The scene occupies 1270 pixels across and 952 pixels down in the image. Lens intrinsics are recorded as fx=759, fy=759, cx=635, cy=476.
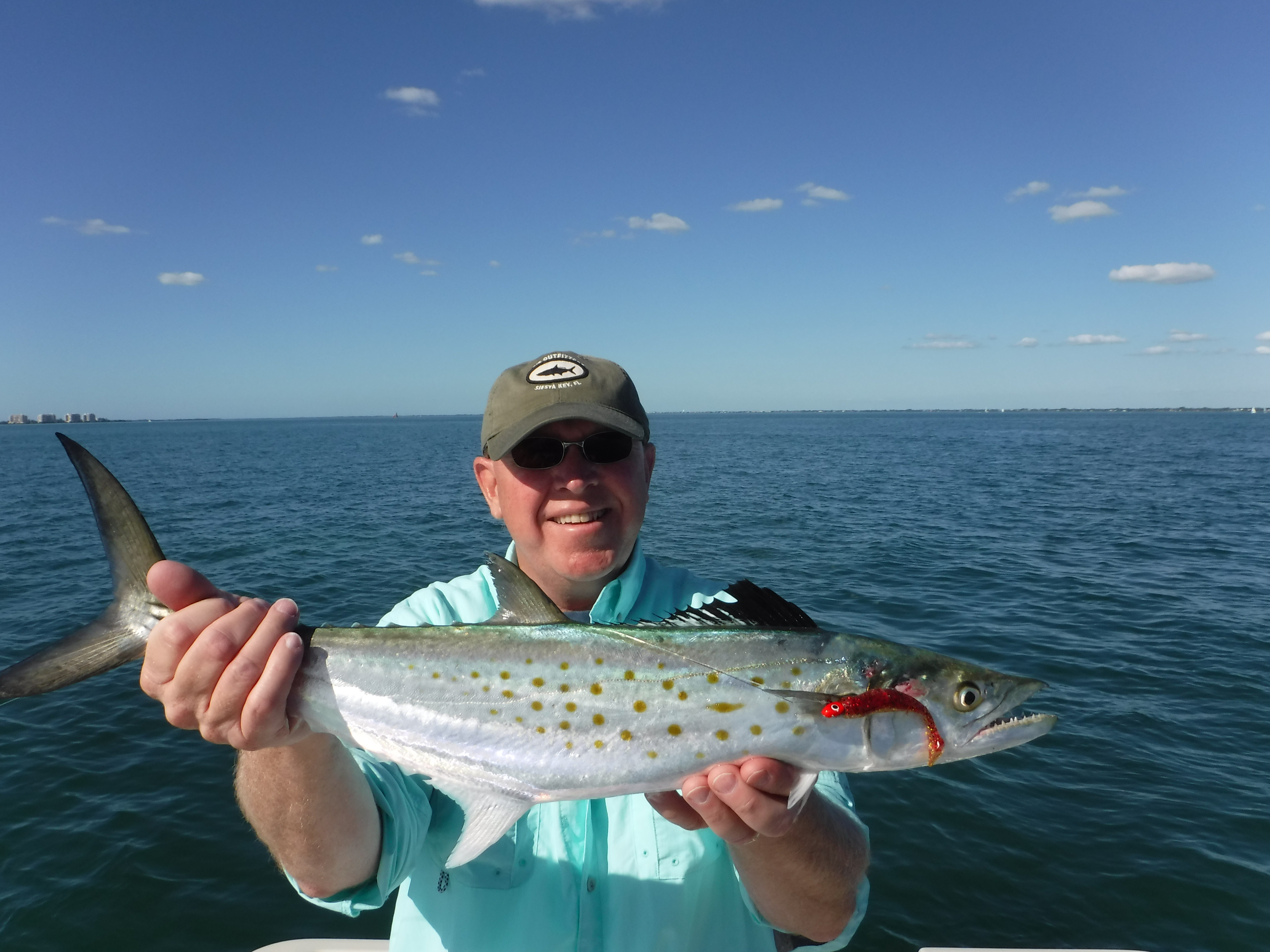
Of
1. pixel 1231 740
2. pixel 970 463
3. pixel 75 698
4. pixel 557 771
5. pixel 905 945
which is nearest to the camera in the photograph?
pixel 557 771

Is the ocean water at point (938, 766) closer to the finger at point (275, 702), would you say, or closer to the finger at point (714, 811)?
the finger at point (714, 811)

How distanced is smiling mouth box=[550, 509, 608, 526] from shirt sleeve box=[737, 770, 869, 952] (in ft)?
5.76

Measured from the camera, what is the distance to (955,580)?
21734mm

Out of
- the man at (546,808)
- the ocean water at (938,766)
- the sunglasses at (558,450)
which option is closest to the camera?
the man at (546,808)

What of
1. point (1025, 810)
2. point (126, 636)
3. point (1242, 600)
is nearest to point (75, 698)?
point (126, 636)

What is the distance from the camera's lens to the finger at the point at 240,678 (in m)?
2.88

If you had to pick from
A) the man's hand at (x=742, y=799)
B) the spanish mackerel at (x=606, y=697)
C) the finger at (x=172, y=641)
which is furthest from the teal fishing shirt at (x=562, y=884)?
the finger at (x=172, y=641)

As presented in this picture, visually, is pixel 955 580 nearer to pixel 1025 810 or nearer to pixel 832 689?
pixel 1025 810

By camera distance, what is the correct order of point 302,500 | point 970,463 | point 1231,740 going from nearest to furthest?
point 1231,740
point 302,500
point 970,463

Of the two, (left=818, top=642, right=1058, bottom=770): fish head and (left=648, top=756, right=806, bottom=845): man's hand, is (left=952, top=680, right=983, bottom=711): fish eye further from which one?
(left=648, top=756, right=806, bottom=845): man's hand

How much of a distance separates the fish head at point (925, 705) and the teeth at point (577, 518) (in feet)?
5.25

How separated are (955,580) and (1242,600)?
22.5 ft

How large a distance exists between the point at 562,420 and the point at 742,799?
7.16 ft

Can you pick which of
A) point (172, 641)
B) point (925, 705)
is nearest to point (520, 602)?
point (172, 641)
